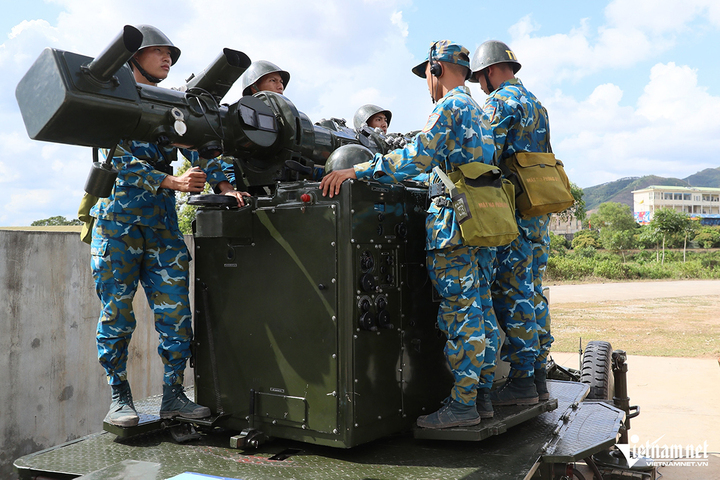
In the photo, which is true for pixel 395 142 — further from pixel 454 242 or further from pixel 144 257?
pixel 144 257

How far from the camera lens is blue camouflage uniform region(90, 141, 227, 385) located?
11.0 ft

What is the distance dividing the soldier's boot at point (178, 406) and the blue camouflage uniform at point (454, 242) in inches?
54.3

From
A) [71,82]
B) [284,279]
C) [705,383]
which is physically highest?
[71,82]

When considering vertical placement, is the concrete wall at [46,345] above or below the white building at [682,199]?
below

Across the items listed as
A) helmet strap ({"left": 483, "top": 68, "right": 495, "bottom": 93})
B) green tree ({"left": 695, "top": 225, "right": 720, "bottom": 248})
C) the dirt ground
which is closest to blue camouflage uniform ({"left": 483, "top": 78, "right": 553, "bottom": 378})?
helmet strap ({"left": 483, "top": 68, "right": 495, "bottom": 93})

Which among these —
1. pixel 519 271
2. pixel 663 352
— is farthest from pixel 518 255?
pixel 663 352

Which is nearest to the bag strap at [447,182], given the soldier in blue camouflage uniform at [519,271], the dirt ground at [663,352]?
the soldier in blue camouflage uniform at [519,271]

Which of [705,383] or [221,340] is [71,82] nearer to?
[221,340]

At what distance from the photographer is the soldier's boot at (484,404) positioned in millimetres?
3422

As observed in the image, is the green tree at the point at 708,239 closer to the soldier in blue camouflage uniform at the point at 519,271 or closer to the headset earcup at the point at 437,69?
the soldier in blue camouflage uniform at the point at 519,271

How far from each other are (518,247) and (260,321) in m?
1.63

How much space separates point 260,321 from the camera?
3.31 meters

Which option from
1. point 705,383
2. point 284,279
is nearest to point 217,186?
point 284,279

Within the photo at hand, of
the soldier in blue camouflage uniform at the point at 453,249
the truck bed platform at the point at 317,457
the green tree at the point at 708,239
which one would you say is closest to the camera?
the truck bed platform at the point at 317,457
